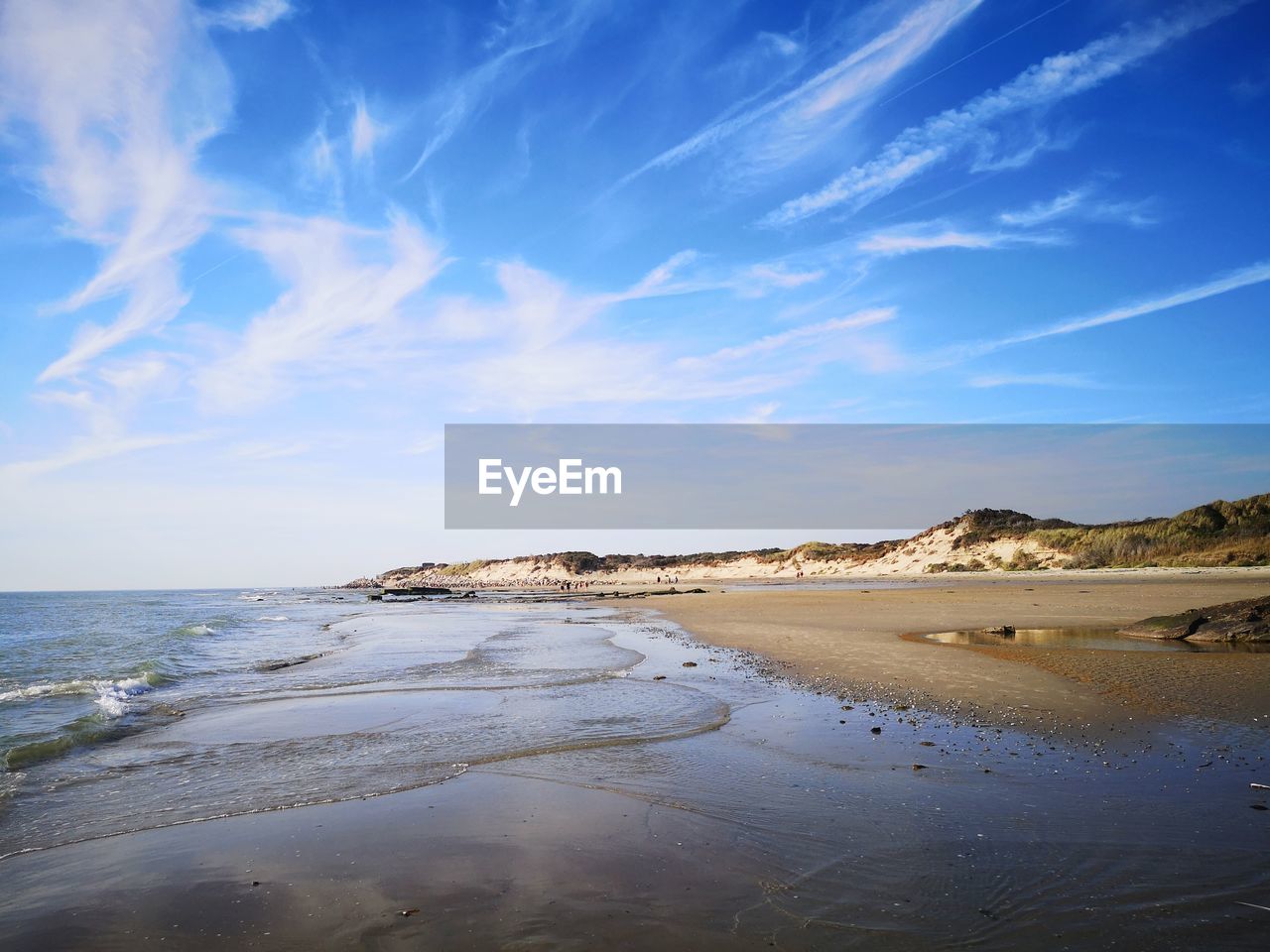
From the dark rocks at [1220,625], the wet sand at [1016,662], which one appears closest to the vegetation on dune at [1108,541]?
the wet sand at [1016,662]

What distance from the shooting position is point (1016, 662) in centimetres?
1312

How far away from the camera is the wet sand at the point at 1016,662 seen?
9289mm

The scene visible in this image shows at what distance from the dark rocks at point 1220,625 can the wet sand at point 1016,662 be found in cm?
200

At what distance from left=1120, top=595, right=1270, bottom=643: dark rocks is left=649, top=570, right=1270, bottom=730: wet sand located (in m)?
2.00

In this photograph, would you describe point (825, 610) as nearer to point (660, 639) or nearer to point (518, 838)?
point (660, 639)

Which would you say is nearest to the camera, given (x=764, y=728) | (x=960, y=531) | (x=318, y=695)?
(x=764, y=728)

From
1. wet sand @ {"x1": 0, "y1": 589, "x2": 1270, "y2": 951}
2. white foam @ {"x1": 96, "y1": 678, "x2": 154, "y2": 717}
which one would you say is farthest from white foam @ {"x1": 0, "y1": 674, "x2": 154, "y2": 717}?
wet sand @ {"x1": 0, "y1": 589, "x2": 1270, "y2": 951}

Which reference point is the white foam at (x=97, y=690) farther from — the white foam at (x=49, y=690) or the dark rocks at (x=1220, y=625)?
the dark rocks at (x=1220, y=625)

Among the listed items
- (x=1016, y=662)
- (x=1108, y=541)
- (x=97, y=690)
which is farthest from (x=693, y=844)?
(x=1108, y=541)

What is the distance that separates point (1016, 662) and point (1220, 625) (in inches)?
212

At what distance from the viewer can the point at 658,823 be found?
5.86 m

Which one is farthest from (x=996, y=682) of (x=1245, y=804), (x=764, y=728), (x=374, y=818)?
(x=374, y=818)

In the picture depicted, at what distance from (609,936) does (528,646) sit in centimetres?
1730

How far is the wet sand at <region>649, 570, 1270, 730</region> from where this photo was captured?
30.5 feet
